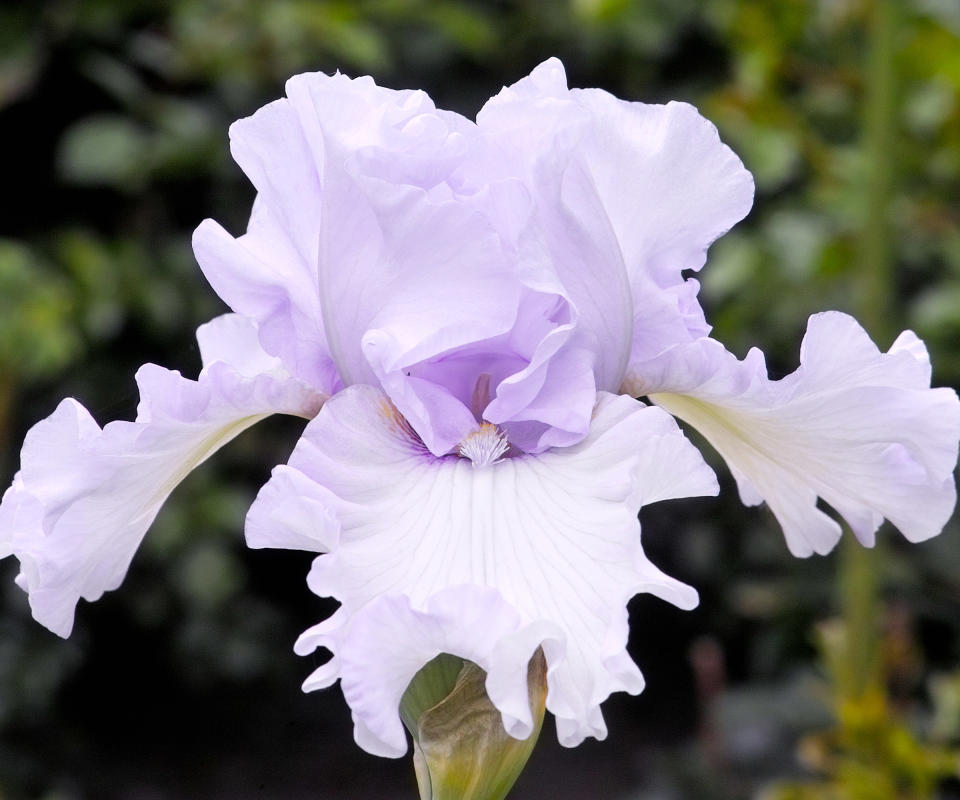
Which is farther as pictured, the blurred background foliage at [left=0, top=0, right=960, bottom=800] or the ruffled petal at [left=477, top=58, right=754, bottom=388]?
the blurred background foliage at [left=0, top=0, right=960, bottom=800]

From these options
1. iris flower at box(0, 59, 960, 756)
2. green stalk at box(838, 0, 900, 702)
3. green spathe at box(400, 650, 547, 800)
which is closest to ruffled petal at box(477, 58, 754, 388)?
iris flower at box(0, 59, 960, 756)

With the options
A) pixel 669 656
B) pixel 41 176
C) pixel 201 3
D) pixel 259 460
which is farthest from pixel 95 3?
pixel 669 656

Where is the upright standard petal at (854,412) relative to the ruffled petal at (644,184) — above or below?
below

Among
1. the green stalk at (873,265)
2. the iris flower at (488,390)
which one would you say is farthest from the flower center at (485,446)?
the green stalk at (873,265)

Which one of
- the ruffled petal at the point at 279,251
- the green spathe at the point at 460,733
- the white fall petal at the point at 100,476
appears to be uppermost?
the ruffled petal at the point at 279,251

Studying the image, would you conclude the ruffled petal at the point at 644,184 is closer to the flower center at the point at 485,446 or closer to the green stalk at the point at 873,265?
the flower center at the point at 485,446

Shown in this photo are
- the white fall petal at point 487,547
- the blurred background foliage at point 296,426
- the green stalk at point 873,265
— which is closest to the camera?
the white fall petal at point 487,547

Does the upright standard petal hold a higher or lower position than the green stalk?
higher

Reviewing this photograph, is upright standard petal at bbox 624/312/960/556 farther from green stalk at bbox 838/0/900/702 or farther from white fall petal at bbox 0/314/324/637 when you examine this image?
green stalk at bbox 838/0/900/702
